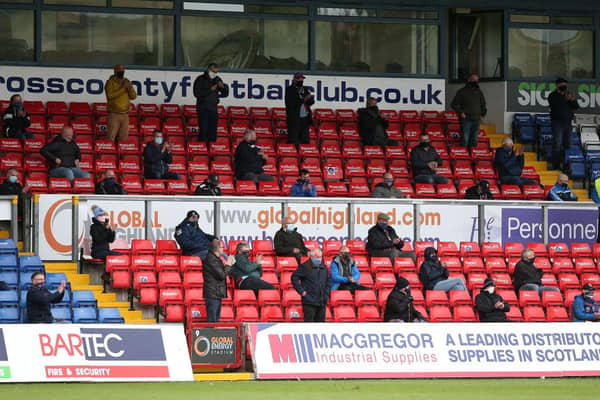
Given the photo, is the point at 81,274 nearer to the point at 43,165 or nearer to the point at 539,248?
the point at 43,165

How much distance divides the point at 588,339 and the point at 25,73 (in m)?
13.1

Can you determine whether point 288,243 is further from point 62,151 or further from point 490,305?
point 62,151

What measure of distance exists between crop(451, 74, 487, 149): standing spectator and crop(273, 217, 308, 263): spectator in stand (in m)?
6.69

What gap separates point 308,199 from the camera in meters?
25.1

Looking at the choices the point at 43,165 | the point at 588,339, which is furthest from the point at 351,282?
the point at 43,165

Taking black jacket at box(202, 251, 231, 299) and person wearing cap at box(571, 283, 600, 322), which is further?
person wearing cap at box(571, 283, 600, 322)

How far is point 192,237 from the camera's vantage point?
2358 cm

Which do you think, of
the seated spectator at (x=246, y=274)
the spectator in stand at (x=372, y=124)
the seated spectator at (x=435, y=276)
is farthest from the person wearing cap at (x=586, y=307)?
the spectator in stand at (x=372, y=124)

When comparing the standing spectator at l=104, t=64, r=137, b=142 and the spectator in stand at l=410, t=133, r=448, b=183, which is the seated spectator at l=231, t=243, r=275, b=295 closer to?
the standing spectator at l=104, t=64, r=137, b=142

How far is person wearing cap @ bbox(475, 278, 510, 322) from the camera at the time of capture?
75.2 feet

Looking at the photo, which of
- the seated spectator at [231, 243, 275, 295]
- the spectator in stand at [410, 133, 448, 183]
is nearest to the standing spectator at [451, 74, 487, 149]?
the spectator in stand at [410, 133, 448, 183]

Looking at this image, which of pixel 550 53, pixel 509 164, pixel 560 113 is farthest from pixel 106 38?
pixel 550 53

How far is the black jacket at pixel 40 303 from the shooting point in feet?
67.6

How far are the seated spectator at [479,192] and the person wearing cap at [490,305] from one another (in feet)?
12.4
